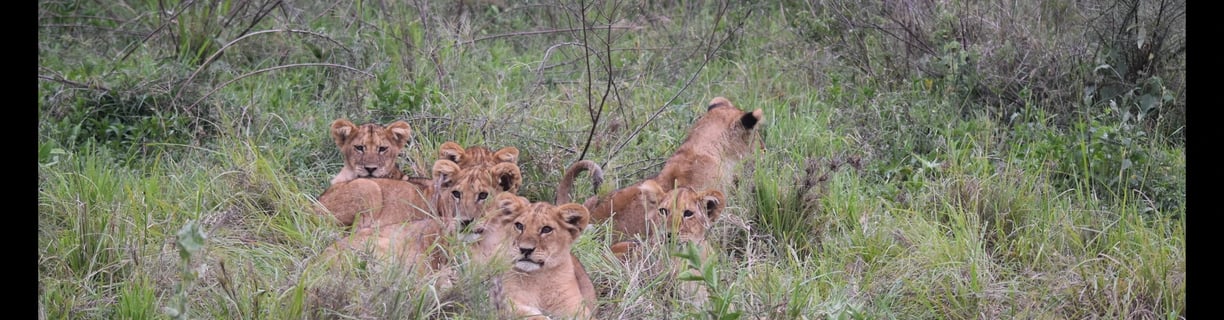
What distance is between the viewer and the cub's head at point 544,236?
16.4ft

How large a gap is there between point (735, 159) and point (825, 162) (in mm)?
545

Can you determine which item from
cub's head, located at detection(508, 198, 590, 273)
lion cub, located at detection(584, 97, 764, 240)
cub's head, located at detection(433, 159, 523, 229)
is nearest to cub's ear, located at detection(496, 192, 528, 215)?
cub's head, located at detection(508, 198, 590, 273)

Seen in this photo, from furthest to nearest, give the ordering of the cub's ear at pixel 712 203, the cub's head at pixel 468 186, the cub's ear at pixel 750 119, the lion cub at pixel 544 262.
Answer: the cub's ear at pixel 750 119, the cub's head at pixel 468 186, the cub's ear at pixel 712 203, the lion cub at pixel 544 262

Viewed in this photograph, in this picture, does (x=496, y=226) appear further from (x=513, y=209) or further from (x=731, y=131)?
(x=731, y=131)

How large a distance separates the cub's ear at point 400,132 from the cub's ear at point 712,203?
181cm

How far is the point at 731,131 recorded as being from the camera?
702cm

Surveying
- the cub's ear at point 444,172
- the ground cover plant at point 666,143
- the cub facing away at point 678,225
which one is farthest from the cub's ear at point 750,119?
the cub's ear at point 444,172

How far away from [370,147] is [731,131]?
1.92 metres

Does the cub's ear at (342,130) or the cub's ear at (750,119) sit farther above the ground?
the cub's ear at (750,119)

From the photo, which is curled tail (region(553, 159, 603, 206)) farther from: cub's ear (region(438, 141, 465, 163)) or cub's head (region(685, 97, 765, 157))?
cub's head (region(685, 97, 765, 157))

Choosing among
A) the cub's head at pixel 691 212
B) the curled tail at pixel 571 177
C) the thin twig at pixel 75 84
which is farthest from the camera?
the thin twig at pixel 75 84

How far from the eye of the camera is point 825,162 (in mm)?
6695

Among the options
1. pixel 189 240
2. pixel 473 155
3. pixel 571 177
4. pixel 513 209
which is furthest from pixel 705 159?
pixel 189 240

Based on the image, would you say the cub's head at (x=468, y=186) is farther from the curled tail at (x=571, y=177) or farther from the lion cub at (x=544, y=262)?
the lion cub at (x=544, y=262)
